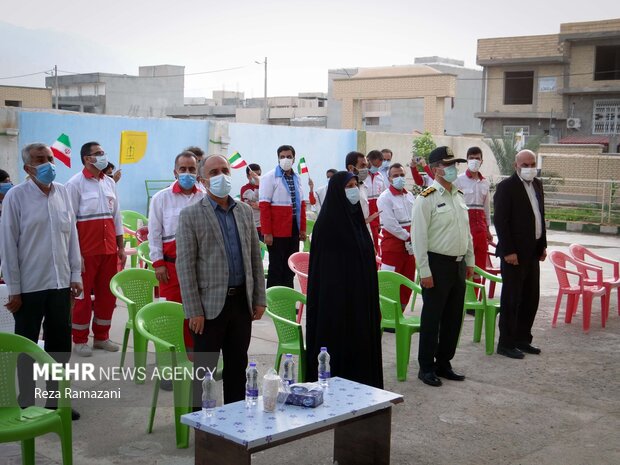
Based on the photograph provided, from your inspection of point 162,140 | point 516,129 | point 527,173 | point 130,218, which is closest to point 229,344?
point 527,173

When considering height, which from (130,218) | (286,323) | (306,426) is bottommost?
(306,426)

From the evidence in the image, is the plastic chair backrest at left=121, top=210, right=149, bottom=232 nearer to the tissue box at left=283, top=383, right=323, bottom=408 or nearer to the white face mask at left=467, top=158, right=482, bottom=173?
the white face mask at left=467, top=158, right=482, bottom=173

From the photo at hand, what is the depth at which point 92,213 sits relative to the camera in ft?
23.4

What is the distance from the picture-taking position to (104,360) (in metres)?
7.00

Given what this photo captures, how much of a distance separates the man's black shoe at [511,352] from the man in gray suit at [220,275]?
Result: 11.2ft

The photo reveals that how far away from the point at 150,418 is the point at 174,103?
45320 mm

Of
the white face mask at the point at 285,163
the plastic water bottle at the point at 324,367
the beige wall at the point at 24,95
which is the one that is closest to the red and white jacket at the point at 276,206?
the white face mask at the point at 285,163

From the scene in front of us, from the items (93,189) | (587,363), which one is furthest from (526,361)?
(93,189)

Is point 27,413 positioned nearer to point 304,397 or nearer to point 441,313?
point 304,397

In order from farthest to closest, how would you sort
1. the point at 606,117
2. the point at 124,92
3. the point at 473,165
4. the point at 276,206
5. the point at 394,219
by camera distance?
the point at 124,92, the point at 606,117, the point at 473,165, the point at 276,206, the point at 394,219

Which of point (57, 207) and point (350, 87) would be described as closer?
point (57, 207)

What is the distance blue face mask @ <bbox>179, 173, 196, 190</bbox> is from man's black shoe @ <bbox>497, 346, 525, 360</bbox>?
342cm

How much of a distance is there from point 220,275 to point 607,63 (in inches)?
1523

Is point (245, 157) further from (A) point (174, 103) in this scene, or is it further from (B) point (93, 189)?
(A) point (174, 103)
